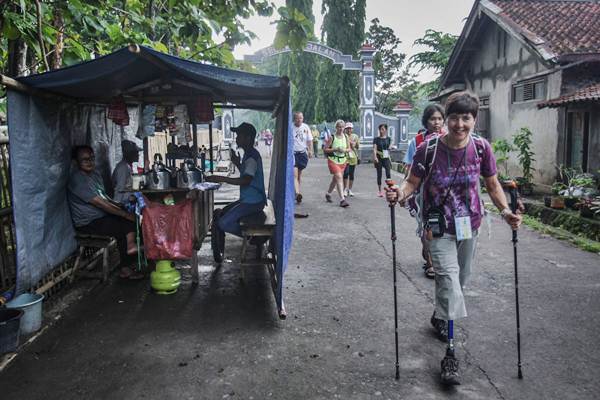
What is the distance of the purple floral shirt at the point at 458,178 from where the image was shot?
3.70m

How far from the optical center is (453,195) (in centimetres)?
372

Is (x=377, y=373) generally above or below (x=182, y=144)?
below

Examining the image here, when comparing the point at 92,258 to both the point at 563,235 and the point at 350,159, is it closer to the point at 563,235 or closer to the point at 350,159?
the point at 350,159

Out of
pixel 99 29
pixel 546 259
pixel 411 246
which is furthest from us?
pixel 411 246

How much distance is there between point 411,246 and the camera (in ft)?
24.9

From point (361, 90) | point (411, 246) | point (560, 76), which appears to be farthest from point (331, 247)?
point (361, 90)

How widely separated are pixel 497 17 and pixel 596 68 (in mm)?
3132

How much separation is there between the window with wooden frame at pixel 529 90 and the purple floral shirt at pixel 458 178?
1027 centimetres

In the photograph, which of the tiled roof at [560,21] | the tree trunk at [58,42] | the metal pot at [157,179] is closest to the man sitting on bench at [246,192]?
the metal pot at [157,179]

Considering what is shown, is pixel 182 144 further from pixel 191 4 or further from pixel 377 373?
pixel 377 373

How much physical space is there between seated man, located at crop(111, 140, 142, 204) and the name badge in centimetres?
409

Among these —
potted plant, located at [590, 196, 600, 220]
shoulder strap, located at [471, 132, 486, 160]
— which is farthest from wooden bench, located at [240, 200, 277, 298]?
potted plant, located at [590, 196, 600, 220]

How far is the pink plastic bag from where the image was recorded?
5.43 meters

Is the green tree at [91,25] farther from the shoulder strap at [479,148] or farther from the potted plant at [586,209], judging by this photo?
the potted plant at [586,209]
